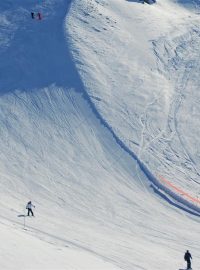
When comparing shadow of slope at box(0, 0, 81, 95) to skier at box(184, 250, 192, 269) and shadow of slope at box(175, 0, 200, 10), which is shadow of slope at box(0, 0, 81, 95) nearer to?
shadow of slope at box(175, 0, 200, 10)

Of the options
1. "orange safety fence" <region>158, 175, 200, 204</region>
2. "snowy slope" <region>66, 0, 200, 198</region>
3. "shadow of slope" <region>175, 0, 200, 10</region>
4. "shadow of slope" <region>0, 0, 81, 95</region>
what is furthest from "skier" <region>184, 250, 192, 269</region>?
"shadow of slope" <region>175, 0, 200, 10</region>

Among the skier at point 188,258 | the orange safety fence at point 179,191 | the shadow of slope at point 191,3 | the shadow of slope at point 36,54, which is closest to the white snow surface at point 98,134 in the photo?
the shadow of slope at point 36,54

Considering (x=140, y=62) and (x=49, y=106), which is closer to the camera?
(x=49, y=106)

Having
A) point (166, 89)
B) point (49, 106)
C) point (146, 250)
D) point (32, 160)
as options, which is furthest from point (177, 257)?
point (166, 89)

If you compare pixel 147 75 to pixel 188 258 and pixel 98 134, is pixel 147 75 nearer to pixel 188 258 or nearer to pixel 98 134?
pixel 98 134

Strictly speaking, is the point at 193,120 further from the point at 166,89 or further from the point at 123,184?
the point at 123,184

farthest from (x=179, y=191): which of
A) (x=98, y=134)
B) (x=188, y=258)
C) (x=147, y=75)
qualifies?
(x=147, y=75)
